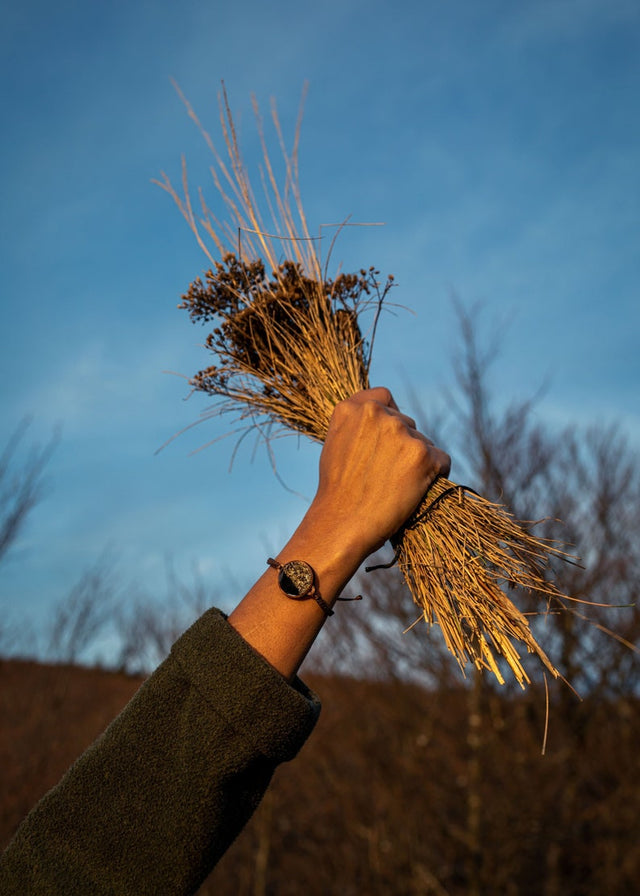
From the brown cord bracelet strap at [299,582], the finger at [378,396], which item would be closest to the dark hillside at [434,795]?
the finger at [378,396]

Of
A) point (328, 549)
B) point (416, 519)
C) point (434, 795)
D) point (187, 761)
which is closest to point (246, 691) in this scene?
point (187, 761)

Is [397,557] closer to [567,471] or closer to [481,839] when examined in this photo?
[481,839]

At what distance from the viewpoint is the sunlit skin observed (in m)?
1.02

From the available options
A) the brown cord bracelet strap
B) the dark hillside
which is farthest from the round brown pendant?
the dark hillside

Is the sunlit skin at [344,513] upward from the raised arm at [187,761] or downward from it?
upward

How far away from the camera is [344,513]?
114 cm

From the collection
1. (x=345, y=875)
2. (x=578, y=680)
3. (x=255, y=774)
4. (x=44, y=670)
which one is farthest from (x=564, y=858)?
(x=255, y=774)

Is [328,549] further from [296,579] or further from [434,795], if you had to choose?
[434,795]

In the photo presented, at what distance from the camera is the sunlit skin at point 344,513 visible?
102 centimetres

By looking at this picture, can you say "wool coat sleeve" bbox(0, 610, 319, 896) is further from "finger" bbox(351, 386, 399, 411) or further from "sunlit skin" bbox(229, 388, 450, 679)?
"finger" bbox(351, 386, 399, 411)

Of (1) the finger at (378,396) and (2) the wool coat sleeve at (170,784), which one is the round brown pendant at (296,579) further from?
(1) the finger at (378,396)

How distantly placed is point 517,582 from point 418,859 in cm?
720

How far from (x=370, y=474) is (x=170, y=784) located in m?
0.54

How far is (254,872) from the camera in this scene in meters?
9.13
